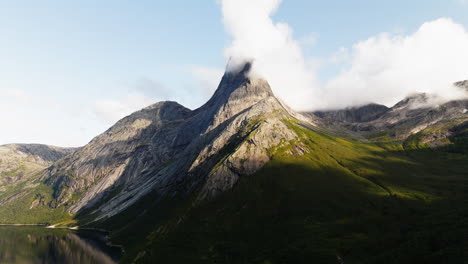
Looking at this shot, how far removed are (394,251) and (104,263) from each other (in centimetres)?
16901

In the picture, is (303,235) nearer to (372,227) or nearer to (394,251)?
(372,227)

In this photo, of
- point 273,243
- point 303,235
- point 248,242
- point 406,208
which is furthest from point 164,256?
point 406,208

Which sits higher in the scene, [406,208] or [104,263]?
[406,208]

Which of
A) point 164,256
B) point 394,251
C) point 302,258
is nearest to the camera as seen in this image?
point 394,251

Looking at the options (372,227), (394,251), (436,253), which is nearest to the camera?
(436,253)

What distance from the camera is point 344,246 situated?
512ft

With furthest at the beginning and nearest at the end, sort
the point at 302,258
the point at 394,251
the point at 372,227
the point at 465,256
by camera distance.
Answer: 1. the point at 372,227
2. the point at 302,258
3. the point at 394,251
4. the point at 465,256

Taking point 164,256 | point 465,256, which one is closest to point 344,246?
point 465,256

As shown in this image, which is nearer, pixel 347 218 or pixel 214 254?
pixel 214 254

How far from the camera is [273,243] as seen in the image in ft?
594

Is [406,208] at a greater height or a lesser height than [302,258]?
greater

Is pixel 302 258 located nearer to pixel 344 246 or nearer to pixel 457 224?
pixel 344 246

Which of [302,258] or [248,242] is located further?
[248,242]

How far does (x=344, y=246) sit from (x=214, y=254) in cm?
7318
